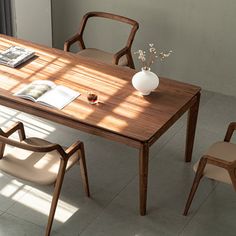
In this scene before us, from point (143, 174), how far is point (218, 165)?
0.53 m

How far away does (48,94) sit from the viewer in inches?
169

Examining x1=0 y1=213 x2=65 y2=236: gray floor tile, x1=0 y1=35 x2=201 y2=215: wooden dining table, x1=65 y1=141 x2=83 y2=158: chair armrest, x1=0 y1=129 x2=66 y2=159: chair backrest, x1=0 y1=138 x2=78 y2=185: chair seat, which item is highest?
x1=0 y1=129 x2=66 y2=159: chair backrest

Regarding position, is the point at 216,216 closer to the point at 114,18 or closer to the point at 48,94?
the point at 48,94

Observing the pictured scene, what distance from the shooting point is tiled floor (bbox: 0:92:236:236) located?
13.4 feet

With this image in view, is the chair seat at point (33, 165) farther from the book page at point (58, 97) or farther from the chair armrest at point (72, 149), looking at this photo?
the book page at point (58, 97)

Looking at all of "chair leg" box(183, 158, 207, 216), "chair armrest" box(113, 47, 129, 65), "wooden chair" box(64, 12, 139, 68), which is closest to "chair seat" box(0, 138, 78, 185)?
"chair leg" box(183, 158, 207, 216)

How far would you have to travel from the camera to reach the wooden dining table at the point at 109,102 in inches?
156

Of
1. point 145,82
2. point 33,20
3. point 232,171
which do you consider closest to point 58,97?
point 145,82

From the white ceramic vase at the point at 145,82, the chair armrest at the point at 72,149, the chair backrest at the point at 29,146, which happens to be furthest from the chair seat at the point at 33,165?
the white ceramic vase at the point at 145,82

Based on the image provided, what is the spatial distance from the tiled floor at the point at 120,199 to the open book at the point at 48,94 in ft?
2.28

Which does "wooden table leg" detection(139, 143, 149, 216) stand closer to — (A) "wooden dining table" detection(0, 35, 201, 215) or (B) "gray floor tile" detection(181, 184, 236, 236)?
(A) "wooden dining table" detection(0, 35, 201, 215)

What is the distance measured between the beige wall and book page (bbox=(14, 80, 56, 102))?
180 centimetres

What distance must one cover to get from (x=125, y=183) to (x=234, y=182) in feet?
3.28

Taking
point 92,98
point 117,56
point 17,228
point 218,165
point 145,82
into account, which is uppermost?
point 145,82
